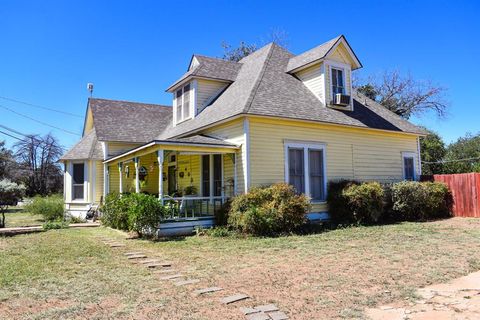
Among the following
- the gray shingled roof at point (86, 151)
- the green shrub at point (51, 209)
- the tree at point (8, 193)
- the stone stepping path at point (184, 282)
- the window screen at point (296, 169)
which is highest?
the gray shingled roof at point (86, 151)

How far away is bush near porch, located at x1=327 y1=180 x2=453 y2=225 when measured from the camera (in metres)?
13.7

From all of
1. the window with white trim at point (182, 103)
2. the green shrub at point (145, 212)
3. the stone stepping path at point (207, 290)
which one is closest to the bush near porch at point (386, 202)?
the green shrub at point (145, 212)

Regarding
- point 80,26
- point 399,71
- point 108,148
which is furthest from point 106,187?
point 399,71

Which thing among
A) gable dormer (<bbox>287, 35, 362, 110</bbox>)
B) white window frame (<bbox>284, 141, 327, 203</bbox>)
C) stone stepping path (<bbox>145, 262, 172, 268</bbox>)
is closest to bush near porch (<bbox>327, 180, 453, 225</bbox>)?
white window frame (<bbox>284, 141, 327, 203</bbox>)

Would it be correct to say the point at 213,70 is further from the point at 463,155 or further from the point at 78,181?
the point at 463,155

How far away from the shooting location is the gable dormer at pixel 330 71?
15688mm

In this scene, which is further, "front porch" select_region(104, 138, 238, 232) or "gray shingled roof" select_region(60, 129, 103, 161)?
"gray shingled roof" select_region(60, 129, 103, 161)

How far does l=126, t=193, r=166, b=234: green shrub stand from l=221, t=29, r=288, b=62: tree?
81.2 feet

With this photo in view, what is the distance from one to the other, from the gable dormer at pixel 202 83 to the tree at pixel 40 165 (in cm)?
2942

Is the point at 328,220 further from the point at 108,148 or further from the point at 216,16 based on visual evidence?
the point at 108,148

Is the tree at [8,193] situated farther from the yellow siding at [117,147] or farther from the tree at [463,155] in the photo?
the tree at [463,155]

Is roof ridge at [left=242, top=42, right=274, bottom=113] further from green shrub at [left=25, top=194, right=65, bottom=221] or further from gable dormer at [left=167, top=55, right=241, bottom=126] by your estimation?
green shrub at [left=25, top=194, right=65, bottom=221]

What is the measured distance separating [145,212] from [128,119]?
1188cm

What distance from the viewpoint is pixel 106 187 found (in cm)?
1944
